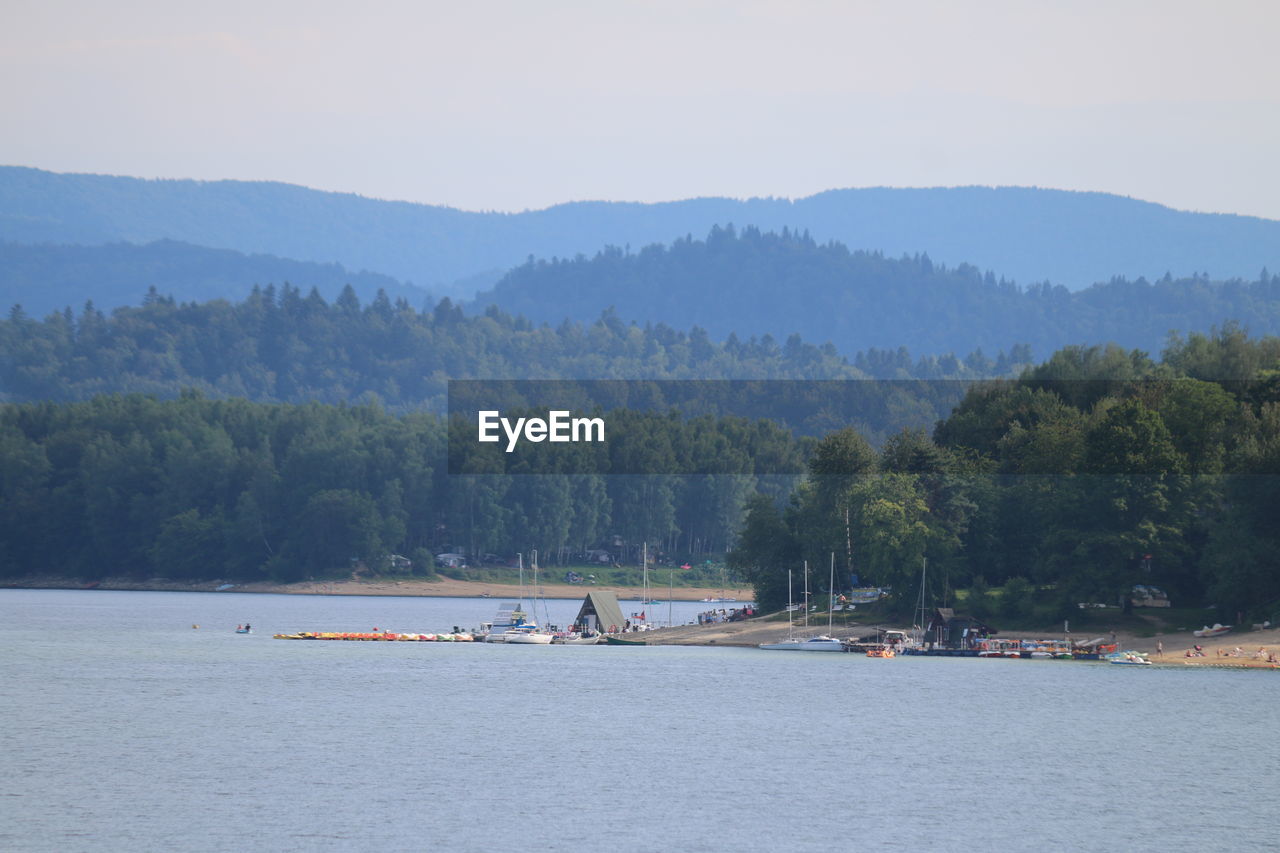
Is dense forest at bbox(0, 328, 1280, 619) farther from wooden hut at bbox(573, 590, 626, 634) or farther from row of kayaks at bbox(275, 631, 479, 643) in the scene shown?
row of kayaks at bbox(275, 631, 479, 643)

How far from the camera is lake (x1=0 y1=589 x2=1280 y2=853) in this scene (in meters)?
45.7

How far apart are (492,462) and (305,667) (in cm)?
10243

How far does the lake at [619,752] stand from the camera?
4569 centimetres

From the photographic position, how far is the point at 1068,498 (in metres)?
97.6

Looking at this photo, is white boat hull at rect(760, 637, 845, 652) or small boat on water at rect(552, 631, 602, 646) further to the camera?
small boat on water at rect(552, 631, 602, 646)

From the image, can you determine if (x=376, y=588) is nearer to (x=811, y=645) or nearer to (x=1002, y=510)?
(x=811, y=645)

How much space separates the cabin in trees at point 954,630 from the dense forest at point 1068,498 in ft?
6.23

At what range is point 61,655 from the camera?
92.8 metres

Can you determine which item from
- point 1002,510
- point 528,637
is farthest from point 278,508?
point 1002,510

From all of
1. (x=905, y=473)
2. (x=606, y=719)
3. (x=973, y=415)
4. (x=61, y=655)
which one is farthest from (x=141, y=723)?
(x=973, y=415)

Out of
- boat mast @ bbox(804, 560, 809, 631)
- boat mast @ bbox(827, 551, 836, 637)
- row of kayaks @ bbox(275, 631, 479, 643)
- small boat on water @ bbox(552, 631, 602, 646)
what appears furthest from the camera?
small boat on water @ bbox(552, 631, 602, 646)

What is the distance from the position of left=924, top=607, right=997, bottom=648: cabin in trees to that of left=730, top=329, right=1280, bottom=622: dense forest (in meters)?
1.90

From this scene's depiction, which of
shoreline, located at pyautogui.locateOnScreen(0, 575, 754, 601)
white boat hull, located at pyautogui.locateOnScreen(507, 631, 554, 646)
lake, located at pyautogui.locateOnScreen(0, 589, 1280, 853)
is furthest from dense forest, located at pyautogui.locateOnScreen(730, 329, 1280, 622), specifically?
shoreline, located at pyautogui.locateOnScreen(0, 575, 754, 601)

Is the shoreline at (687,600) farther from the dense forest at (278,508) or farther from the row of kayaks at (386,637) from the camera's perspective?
the row of kayaks at (386,637)
